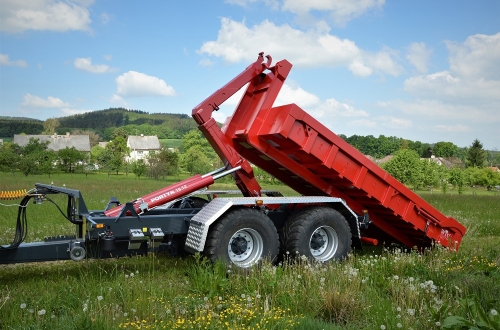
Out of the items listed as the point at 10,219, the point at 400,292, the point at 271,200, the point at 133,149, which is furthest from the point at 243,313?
the point at 133,149

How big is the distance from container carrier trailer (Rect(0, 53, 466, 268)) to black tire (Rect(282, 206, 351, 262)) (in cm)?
2

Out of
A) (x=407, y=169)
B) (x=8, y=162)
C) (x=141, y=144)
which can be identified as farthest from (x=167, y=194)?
(x=141, y=144)

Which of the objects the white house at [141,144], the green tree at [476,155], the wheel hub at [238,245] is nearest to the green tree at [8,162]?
the wheel hub at [238,245]

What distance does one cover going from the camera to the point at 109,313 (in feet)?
15.0

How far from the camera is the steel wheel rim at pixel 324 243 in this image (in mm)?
7471

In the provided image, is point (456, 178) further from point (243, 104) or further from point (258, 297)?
point (258, 297)

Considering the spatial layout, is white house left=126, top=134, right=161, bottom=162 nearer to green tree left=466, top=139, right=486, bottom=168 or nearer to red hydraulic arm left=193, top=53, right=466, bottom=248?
green tree left=466, top=139, right=486, bottom=168

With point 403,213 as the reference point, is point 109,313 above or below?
below

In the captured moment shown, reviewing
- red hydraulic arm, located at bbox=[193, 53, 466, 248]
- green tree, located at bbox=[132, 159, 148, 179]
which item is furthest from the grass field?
green tree, located at bbox=[132, 159, 148, 179]

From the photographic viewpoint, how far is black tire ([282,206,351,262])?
712 cm

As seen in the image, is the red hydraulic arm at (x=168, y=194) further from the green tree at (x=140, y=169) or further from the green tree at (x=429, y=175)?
the green tree at (x=429, y=175)

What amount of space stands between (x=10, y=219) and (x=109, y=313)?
9328 millimetres

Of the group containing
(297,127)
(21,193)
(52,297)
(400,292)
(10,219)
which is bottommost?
(10,219)

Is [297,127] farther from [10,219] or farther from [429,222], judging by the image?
[10,219]
